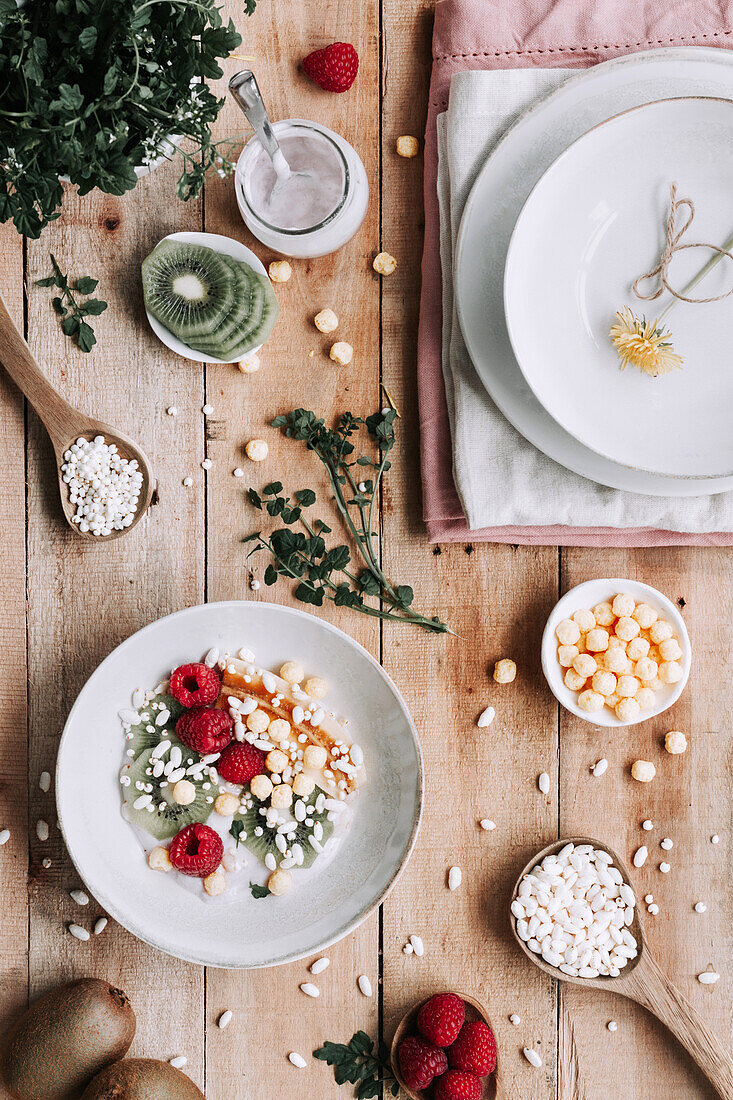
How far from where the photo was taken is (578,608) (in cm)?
99

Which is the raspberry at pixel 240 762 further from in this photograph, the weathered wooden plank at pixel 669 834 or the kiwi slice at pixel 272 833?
the weathered wooden plank at pixel 669 834

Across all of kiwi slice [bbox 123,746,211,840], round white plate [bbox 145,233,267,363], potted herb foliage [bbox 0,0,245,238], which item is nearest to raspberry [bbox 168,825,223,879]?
kiwi slice [bbox 123,746,211,840]

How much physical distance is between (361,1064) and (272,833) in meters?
0.31

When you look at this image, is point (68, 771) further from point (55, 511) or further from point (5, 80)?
point (5, 80)

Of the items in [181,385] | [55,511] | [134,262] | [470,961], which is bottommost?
[470,961]

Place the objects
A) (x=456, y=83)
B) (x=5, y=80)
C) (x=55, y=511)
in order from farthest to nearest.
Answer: (x=55, y=511)
(x=456, y=83)
(x=5, y=80)

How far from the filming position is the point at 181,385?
1.02 metres

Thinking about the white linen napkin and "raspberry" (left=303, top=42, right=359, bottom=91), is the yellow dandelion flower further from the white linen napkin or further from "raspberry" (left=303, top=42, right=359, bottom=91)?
"raspberry" (left=303, top=42, right=359, bottom=91)

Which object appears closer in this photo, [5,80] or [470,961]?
[5,80]

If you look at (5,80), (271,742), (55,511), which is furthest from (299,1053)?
(5,80)

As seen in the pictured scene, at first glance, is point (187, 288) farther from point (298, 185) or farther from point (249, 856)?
point (249, 856)

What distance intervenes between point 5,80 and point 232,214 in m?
0.33

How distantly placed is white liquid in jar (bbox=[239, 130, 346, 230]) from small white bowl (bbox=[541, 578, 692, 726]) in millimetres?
530

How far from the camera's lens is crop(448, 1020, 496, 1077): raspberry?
3.15 feet
